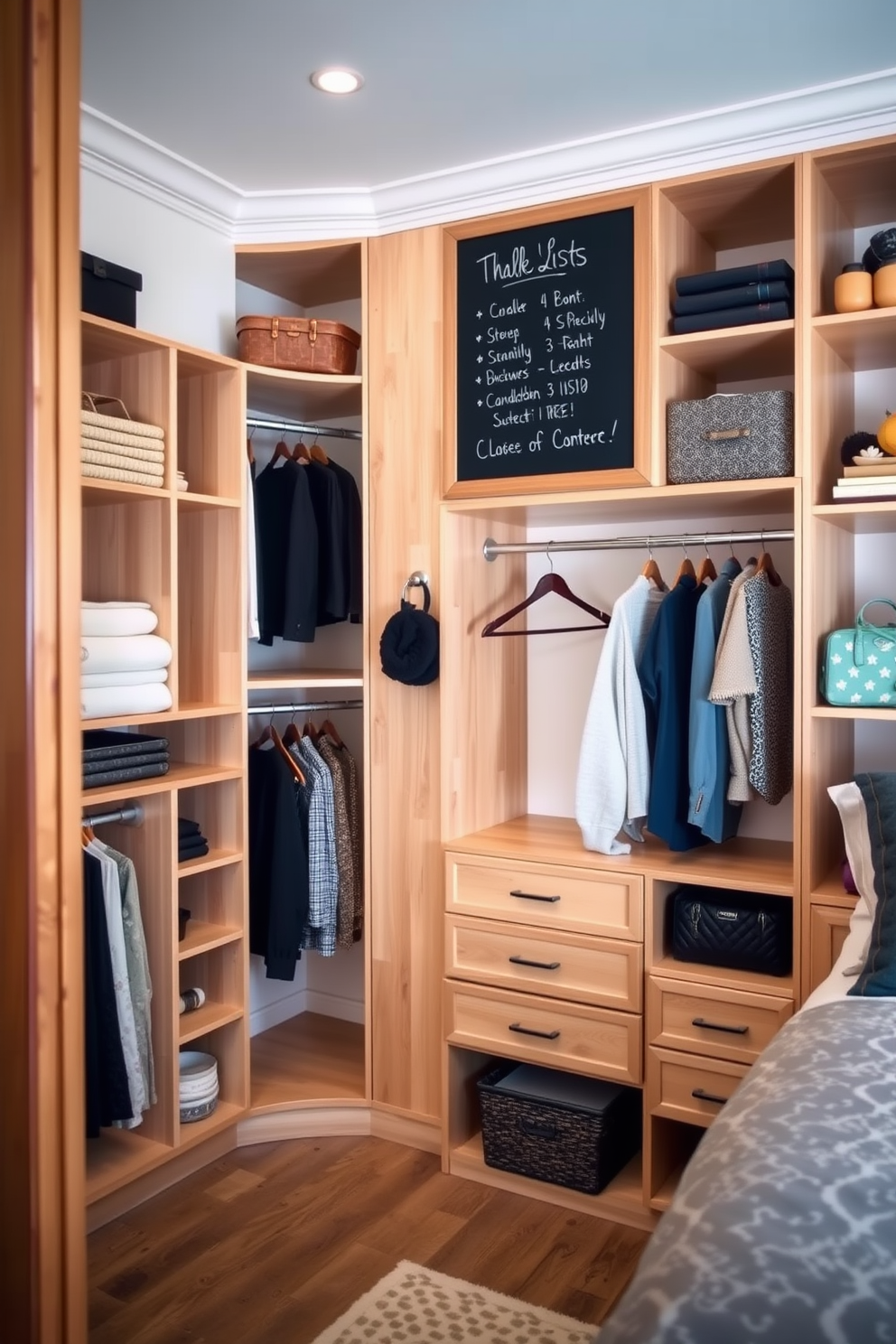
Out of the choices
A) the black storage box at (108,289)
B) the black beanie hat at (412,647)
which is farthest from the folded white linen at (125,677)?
the black storage box at (108,289)

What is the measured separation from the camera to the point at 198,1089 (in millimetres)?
2906

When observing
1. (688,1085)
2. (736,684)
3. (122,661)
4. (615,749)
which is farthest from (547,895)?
(122,661)

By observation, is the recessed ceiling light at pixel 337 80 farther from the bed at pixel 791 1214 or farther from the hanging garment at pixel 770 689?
the bed at pixel 791 1214

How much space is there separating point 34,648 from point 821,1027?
1303mm

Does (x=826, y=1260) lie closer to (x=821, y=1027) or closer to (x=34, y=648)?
(x=821, y=1027)

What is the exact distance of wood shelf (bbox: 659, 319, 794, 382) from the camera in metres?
2.56

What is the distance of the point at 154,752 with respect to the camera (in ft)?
9.03

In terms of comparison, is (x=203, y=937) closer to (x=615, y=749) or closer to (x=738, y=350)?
(x=615, y=749)

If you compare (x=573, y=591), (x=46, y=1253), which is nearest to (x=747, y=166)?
(x=573, y=591)

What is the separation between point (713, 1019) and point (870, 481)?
1291 millimetres

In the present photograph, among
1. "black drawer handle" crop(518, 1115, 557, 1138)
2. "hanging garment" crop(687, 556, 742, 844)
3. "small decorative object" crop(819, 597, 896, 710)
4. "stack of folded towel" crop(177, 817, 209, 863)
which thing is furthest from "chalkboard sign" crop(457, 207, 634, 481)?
"black drawer handle" crop(518, 1115, 557, 1138)

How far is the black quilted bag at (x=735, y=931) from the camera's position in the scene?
255 cm

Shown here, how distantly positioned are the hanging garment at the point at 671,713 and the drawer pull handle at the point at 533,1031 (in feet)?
1.86

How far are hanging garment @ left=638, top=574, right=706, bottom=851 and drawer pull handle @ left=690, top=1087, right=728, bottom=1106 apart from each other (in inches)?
22.4
